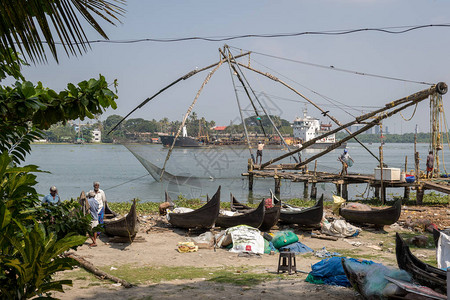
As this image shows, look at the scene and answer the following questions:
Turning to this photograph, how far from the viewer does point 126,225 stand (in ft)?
Result: 34.1

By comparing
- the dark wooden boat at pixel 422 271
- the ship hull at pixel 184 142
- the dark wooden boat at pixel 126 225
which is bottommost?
the dark wooden boat at pixel 126 225

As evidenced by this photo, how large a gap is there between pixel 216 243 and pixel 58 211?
6.06m

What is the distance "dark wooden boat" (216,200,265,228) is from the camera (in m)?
11.3

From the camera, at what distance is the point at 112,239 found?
10.7m

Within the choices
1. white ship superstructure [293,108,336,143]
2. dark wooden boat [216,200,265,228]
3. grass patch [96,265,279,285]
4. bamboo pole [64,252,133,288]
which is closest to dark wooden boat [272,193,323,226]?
dark wooden boat [216,200,265,228]

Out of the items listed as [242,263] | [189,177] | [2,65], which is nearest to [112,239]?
[242,263]

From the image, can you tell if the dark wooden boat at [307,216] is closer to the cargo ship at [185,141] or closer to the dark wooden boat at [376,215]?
the dark wooden boat at [376,215]

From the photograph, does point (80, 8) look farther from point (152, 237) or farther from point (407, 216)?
point (407, 216)

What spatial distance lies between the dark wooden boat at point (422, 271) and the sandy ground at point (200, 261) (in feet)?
2.70

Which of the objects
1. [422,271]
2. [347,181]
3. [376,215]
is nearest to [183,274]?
[422,271]

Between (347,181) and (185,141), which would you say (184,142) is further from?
(347,181)

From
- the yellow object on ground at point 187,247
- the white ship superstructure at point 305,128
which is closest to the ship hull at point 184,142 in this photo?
the white ship superstructure at point 305,128

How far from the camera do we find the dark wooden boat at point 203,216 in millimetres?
11531

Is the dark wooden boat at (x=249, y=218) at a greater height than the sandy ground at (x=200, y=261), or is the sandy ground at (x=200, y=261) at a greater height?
the dark wooden boat at (x=249, y=218)
